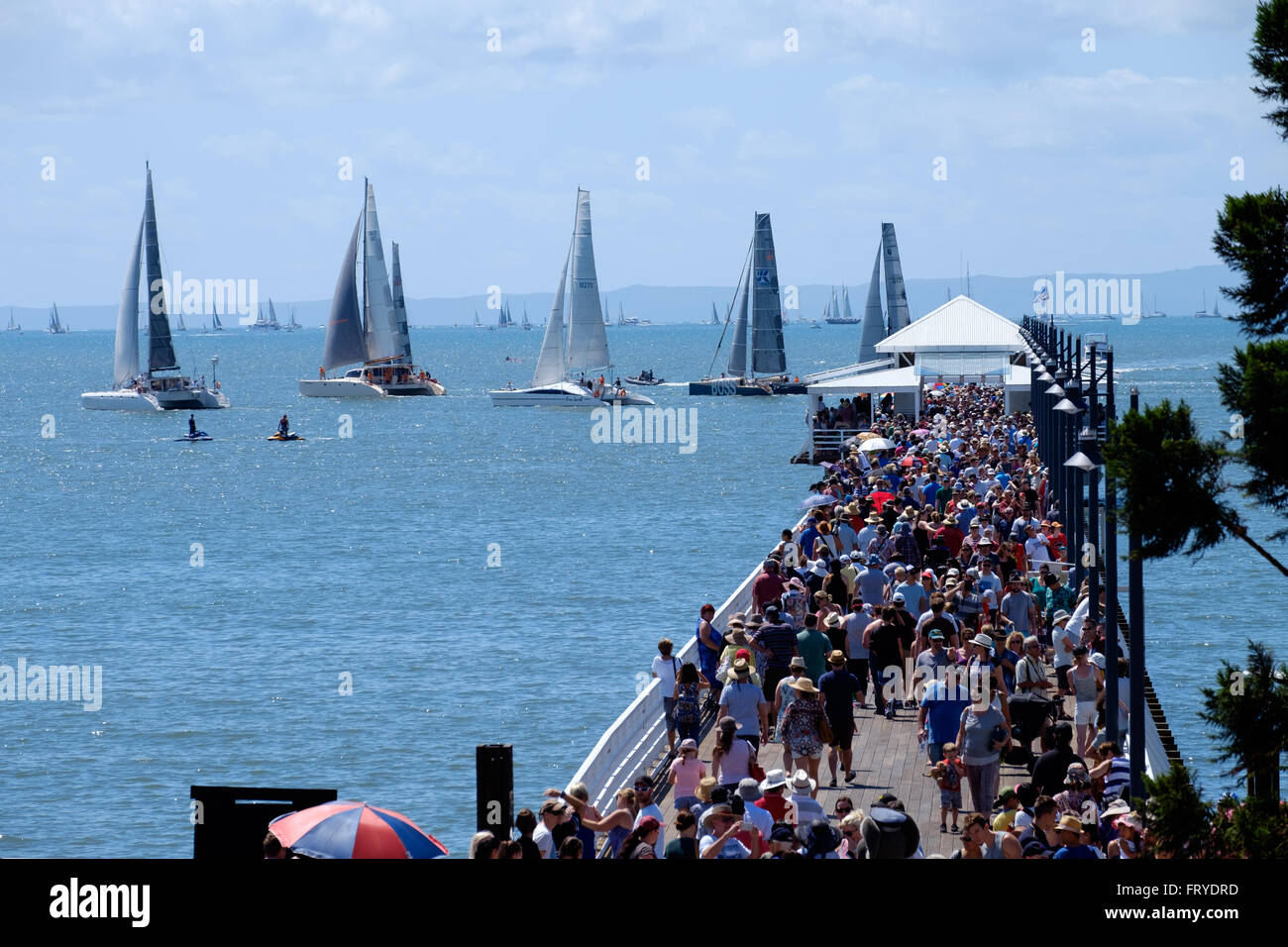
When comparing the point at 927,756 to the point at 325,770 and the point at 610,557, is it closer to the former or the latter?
the point at 325,770

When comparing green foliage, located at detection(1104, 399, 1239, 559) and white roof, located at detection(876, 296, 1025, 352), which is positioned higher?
white roof, located at detection(876, 296, 1025, 352)

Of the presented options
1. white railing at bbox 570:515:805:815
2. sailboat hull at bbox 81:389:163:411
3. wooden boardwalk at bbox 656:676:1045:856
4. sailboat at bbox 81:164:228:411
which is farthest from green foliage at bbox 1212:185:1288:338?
sailboat hull at bbox 81:389:163:411

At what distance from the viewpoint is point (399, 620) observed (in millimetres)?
36281

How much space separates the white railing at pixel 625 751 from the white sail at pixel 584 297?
254 feet

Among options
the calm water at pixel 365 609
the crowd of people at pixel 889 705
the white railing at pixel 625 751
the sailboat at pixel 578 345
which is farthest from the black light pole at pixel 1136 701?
the sailboat at pixel 578 345

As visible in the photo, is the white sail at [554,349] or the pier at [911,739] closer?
the pier at [911,739]

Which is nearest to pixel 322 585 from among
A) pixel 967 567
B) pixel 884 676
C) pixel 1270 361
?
pixel 967 567

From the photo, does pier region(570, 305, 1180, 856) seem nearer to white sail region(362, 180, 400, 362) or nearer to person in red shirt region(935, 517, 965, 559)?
person in red shirt region(935, 517, 965, 559)

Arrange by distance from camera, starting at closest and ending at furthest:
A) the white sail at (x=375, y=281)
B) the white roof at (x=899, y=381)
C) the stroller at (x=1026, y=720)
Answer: the stroller at (x=1026, y=720), the white roof at (x=899, y=381), the white sail at (x=375, y=281)

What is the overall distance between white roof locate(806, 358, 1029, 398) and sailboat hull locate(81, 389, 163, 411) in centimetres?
6701

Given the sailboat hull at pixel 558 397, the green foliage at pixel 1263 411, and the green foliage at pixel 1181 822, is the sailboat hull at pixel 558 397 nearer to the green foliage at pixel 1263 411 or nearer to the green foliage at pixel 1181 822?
the green foliage at pixel 1263 411

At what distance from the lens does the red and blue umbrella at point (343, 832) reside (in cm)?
983

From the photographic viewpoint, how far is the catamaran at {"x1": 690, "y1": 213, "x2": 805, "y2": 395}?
319 ft
